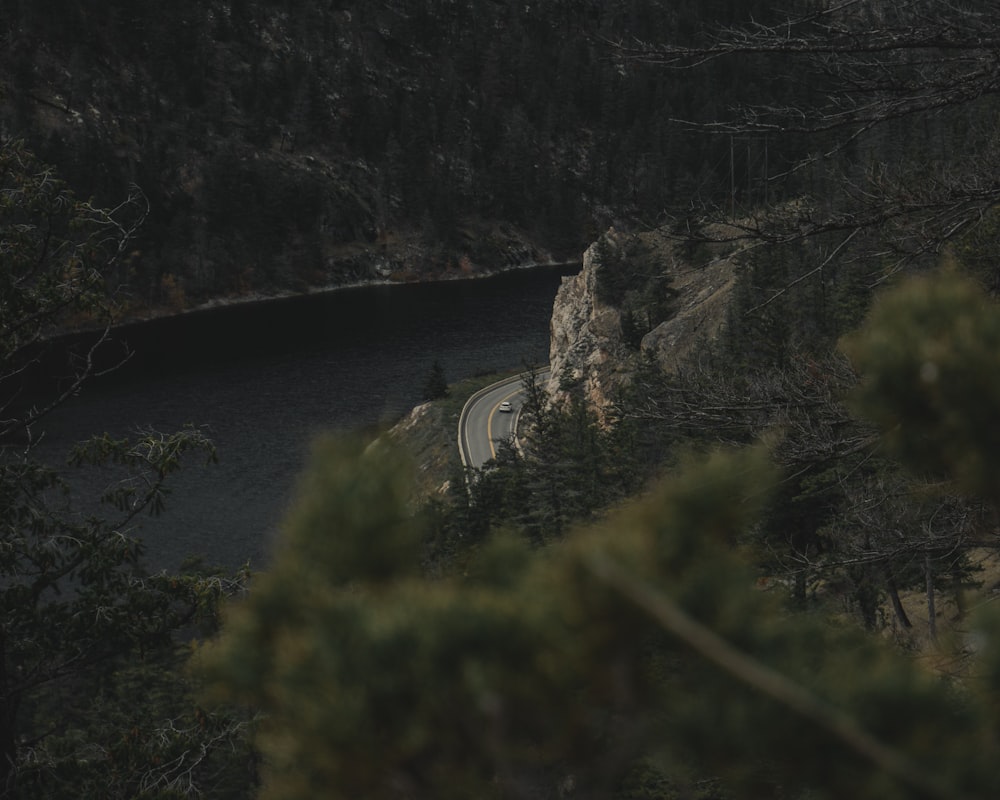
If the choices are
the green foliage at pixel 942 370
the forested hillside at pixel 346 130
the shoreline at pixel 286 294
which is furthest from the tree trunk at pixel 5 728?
the forested hillside at pixel 346 130

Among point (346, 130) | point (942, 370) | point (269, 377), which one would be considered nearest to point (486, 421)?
point (269, 377)

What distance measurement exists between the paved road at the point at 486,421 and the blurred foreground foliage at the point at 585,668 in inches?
1754

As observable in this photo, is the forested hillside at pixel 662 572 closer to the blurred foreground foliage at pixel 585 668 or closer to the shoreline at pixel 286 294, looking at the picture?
the blurred foreground foliage at pixel 585 668

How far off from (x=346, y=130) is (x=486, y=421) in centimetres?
8204

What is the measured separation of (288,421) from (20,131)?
54.0 metres

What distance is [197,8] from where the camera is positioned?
12119 cm

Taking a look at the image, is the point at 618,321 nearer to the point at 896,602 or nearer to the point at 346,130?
the point at 896,602

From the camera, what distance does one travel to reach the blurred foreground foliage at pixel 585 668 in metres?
1.60

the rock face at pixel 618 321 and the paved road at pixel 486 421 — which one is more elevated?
the rock face at pixel 618 321

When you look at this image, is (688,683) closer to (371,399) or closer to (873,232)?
(873,232)

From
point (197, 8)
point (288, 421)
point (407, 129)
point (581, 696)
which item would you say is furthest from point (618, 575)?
point (197, 8)

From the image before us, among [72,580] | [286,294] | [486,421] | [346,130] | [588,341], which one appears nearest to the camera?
[72,580]

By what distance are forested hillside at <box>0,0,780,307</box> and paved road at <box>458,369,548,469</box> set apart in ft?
134

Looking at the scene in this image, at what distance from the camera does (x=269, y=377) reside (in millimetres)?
65000
